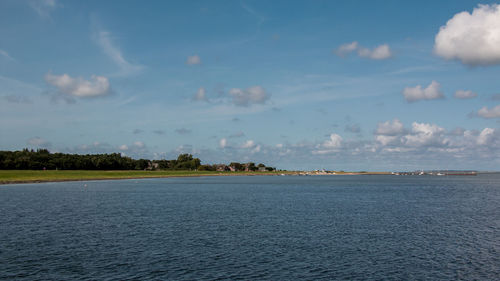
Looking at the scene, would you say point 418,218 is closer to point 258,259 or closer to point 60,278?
point 258,259

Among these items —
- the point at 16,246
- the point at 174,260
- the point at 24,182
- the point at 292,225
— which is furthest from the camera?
the point at 24,182

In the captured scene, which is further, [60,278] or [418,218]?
[418,218]

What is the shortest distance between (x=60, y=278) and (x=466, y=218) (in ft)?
207

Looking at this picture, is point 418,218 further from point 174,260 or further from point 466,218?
point 174,260

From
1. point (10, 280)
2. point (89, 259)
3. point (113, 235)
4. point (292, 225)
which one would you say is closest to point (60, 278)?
point (10, 280)

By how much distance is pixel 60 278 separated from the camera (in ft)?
102

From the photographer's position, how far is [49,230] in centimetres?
5278

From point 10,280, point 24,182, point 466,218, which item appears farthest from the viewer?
point 24,182

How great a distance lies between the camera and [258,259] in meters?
37.7

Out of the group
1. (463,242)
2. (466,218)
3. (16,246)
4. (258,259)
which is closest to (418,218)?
(466,218)

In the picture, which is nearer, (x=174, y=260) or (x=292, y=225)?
(x=174, y=260)

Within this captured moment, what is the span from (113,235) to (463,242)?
41.8m

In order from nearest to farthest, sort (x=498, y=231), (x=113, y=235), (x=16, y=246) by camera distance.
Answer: (x=16, y=246), (x=113, y=235), (x=498, y=231)

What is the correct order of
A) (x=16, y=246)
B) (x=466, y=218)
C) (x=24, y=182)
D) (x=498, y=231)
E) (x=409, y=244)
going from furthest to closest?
(x=24, y=182) < (x=466, y=218) < (x=498, y=231) < (x=409, y=244) < (x=16, y=246)
